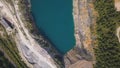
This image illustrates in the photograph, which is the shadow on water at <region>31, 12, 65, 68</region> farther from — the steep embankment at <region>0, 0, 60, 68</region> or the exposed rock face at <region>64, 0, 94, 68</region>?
the exposed rock face at <region>64, 0, 94, 68</region>

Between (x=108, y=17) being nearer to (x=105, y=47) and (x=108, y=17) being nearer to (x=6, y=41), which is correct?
(x=105, y=47)

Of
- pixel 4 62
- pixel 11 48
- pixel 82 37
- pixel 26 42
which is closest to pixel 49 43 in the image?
pixel 26 42

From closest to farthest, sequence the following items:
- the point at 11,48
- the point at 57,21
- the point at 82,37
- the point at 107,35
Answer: the point at 107,35 < the point at 82,37 < the point at 57,21 < the point at 11,48

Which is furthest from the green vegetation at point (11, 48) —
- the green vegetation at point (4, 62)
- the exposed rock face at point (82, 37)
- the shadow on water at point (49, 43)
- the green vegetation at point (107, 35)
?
the green vegetation at point (107, 35)

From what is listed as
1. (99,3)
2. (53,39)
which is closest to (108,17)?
(99,3)

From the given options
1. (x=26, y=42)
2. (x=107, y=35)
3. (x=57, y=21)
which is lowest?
(x=107, y=35)

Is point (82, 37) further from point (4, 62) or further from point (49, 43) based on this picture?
point (4, 62)

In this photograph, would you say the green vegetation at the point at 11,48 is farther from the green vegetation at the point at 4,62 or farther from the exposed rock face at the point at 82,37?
the exposed rock face at the point at 82,37
